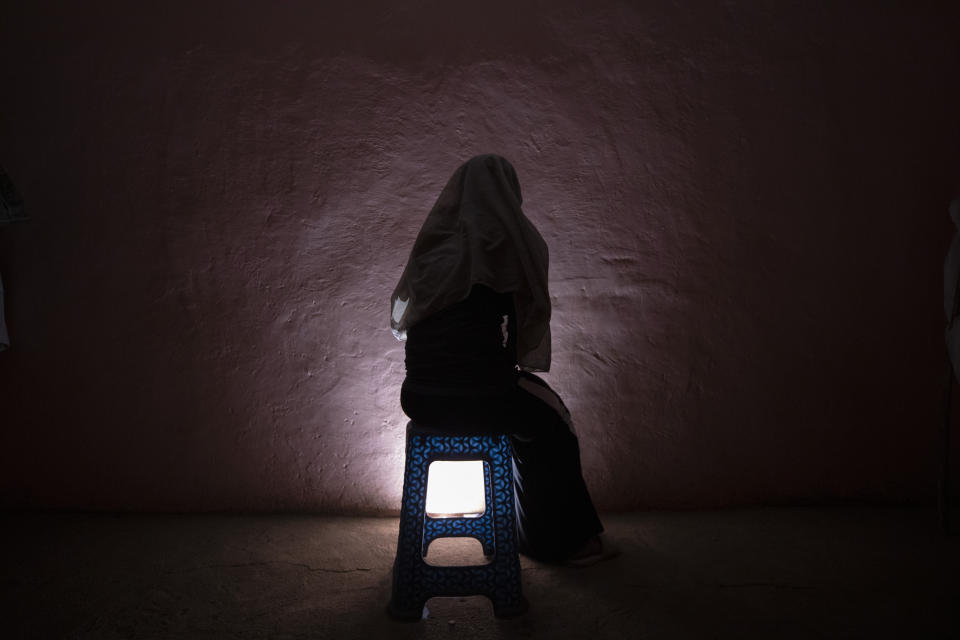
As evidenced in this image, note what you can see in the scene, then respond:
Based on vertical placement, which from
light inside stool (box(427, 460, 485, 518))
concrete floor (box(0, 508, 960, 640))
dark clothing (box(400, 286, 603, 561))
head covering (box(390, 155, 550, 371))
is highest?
head covering (box(390, 155, 550, 371))

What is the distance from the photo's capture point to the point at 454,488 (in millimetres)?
2428

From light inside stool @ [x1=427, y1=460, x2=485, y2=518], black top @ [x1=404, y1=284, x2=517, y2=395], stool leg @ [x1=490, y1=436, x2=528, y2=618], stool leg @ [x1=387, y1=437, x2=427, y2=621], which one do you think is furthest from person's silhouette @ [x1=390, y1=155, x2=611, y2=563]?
light inside stool @ [x1=427, y1=460, x2=485, y2=518]

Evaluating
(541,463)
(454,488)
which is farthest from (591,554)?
(454,488)

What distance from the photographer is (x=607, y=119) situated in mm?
2518

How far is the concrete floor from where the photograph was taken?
160 cm

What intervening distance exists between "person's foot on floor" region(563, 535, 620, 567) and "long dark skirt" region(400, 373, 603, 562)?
2cm

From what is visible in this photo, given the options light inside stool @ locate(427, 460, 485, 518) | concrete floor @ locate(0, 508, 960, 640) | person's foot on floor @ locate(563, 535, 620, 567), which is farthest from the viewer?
light inside stool @ locate(427, 460, 485, 518)

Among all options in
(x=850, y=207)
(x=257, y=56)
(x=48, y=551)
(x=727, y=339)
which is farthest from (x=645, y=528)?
(x=257, y=56)

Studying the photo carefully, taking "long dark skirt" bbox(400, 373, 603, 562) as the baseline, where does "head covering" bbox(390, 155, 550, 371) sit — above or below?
above

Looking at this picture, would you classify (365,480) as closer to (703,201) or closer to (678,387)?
(678,387)

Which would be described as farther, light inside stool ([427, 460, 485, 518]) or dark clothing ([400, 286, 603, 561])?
light inside stool ([427, 460, 485, 518])

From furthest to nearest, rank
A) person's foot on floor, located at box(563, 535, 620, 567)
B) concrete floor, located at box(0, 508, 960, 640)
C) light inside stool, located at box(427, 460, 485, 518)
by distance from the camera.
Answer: light inside stool, located at box(427, 460, 485, 518)
person's foot on floor, located at box(563, 535, 620, 567)
concrete floor, located at box(0, 508, 960, 640)

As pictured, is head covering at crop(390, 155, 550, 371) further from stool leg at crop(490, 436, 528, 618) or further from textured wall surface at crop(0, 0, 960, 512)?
textured wall surface at crop(0, 0, 960, 512)

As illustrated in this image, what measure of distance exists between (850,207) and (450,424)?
204 cm
